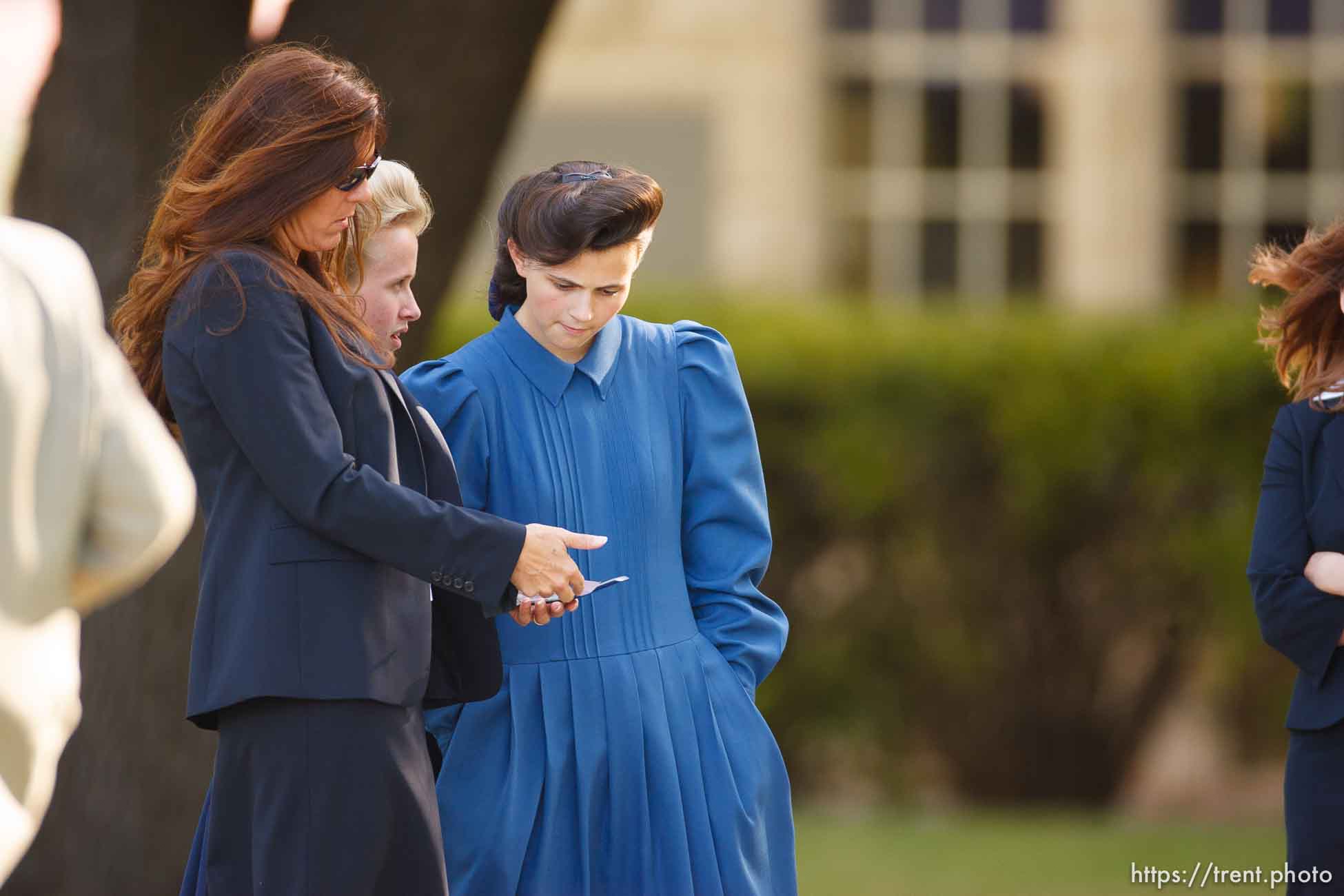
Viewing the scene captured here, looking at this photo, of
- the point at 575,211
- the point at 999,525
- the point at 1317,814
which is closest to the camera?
the point at 575,211

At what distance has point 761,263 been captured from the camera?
35.1 ft

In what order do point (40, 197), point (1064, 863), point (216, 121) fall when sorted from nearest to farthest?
point (216, 121) < point (40, 197) < point (1064, 863)

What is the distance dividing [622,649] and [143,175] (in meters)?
1.98

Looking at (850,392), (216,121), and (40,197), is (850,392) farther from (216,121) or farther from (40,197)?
(216,121)

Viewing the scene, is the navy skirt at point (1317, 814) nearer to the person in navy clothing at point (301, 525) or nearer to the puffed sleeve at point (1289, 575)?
the puffed sleeve at point (1289, 575)

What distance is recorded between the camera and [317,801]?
261 centimetres

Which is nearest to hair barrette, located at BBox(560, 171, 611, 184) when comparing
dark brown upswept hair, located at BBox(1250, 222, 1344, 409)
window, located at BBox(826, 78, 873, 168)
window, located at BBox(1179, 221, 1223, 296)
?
dark brown upswept hair, located at BBox(1250, 222, 1344, 409)

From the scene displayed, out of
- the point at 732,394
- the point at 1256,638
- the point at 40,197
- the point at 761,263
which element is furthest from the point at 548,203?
the point at 761,263

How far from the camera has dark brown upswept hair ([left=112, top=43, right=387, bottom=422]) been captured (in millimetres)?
2709

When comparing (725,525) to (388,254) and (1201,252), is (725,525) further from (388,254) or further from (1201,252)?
(1201,252)

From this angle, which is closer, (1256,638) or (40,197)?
(40,197)

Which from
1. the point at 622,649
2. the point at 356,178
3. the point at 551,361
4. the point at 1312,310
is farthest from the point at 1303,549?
the point at 356,178

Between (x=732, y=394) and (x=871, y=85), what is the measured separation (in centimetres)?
776

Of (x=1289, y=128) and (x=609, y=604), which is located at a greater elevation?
(x=1289, y=128)
